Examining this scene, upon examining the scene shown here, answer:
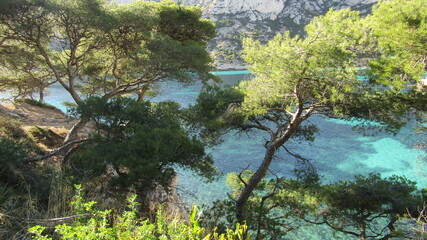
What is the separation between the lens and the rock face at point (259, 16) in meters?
75.4

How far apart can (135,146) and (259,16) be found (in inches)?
3527

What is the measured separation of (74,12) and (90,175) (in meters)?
5.94

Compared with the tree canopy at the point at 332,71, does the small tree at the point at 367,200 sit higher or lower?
lower

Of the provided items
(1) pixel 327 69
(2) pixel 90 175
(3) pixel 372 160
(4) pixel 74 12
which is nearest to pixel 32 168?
(2) pixel 90 175

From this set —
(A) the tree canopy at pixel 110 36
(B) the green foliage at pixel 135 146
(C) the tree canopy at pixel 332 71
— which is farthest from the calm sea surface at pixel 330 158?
(B) the green foliage at pixel 135 146

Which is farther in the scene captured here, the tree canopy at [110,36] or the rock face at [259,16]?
the rock face at [259,16]

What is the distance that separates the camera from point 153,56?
30.6 ft

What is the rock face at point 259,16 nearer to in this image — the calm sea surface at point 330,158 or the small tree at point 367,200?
the calm sea surface at point 330,158

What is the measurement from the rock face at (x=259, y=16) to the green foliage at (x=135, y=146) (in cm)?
6693

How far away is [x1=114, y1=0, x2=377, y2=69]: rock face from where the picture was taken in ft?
247

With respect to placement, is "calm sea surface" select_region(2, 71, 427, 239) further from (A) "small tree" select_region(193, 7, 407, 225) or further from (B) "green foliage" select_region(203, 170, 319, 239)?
(A) "small tree" select_region(193, 7, 407, 225)

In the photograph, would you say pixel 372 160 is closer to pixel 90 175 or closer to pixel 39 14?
pixel 90 175

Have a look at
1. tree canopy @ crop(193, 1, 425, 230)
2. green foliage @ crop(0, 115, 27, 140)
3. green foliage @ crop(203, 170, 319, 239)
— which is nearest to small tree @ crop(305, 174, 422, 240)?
green foliage @ crop(203, 170, 319, 239)

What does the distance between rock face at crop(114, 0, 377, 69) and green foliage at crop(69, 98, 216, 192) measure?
66930 mm
